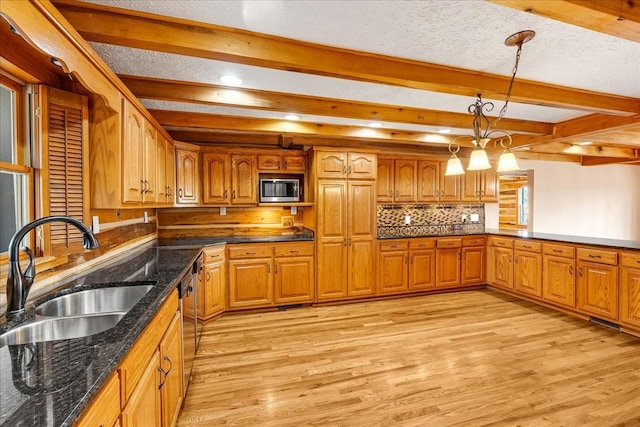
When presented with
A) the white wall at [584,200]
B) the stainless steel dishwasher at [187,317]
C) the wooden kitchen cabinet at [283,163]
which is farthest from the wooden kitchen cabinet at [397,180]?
the stainless steel dishwasher at [187,317]

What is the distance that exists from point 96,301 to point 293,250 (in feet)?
7.96

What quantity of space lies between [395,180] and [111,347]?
4292mm

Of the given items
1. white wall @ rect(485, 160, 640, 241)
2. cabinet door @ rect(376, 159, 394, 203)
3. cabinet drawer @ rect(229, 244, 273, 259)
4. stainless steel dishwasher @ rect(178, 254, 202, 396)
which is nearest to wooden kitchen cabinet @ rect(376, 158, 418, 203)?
cabinet door @ rect(376, 159, 394, 203)

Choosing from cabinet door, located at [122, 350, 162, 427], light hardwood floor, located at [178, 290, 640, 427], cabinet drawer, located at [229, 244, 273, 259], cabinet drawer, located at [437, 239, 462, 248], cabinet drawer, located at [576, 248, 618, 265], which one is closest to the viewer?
cabinet door, located at [122, 350, 162, 427]

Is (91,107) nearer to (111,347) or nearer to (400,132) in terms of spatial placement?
(111,347)

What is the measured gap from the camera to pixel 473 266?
4848mm

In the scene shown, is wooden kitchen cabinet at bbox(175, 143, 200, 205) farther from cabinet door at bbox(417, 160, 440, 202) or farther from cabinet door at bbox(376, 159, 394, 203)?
cabinet door at bbox(417, 160, 440, 202)

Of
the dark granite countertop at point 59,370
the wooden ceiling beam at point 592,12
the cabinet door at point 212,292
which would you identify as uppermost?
the wooden ceiling beam at point 592,12

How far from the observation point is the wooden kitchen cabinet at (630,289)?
10.2 feet

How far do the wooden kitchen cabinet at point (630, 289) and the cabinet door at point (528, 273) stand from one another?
0.89m

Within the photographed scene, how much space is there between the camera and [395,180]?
4.79 meters

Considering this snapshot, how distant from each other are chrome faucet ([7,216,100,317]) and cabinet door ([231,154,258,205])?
278 centimetres

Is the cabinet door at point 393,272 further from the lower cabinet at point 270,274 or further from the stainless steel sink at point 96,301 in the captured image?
the stainless steel sink at point 96,301

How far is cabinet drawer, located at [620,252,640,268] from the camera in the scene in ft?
10.2
